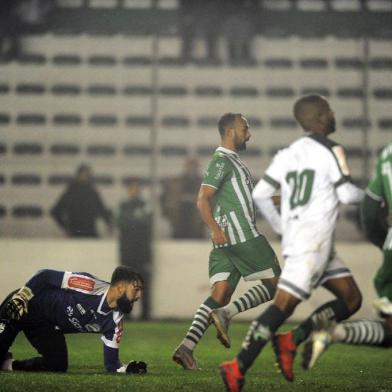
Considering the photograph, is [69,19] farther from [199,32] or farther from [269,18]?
[269,18]

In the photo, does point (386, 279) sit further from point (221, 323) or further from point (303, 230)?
point (221, 323)

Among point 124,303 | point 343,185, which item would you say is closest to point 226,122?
point 124,303

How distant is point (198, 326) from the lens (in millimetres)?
6613

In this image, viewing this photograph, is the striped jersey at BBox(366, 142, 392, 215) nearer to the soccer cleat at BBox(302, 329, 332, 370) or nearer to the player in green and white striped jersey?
the soccer cleat at BBox(302, 329, 332, 370)

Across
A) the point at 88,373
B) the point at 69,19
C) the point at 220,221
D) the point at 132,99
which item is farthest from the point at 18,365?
the point at 69,19

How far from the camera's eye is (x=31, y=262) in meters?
12.4

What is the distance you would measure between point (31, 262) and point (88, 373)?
602cm

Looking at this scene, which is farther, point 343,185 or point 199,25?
point 199,25

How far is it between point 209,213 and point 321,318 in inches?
55.2

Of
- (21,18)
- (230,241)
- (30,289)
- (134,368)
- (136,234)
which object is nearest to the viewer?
(30,289)

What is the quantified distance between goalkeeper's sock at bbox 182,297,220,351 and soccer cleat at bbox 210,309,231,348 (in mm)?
113

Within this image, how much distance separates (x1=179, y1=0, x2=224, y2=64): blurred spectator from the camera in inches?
539

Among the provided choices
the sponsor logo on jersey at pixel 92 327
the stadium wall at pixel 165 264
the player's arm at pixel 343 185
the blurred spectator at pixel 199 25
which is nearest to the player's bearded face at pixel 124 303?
the sponsor logo on jersey at pixel 92 327

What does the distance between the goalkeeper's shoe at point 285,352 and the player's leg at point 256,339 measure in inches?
1.1
